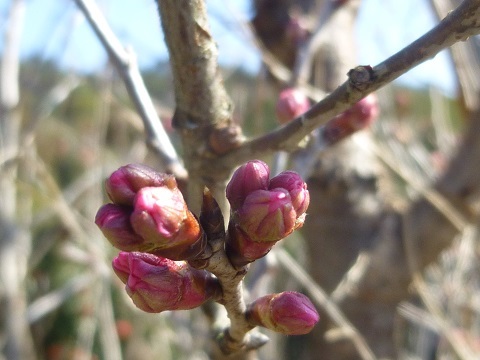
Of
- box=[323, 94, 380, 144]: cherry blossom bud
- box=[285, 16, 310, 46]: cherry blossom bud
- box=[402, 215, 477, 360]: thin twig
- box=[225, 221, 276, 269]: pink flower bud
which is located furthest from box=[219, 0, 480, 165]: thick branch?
box=[285, 16, 310, 46]: cherry blossom bud

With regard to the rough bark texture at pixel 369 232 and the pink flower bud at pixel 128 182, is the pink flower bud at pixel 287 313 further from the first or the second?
the rough bark texture at pixel 369 232

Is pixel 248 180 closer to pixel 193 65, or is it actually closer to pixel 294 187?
pixel 294 187

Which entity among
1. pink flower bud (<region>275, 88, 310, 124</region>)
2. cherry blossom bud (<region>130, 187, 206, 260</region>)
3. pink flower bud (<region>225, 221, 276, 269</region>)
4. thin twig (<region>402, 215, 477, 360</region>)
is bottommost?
thin twig (<region>402, 215, 477, 360</region>)

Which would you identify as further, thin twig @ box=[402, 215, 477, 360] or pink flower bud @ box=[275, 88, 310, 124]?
thin twig @ box=[402, 215, 477, 360]

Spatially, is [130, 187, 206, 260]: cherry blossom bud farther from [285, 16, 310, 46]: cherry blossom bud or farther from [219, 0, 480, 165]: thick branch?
[285, 16, 310, 46]: cherry blossom bud

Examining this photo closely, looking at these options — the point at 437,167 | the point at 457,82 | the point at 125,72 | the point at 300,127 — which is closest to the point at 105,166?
the point at 437,167

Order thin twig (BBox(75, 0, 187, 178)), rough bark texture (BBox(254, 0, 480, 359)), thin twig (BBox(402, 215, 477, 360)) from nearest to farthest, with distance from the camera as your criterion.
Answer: thin twig (BBox(75, 0, 187, 178)) → thin twig (BBox(402, 215, 477, 360)) → rough bark texture (BBox(254, 0, 480, 359))

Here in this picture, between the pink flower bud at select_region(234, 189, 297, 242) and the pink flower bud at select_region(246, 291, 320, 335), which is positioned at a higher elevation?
the pink flower bud at select_region(234, 189, 297, 242)
